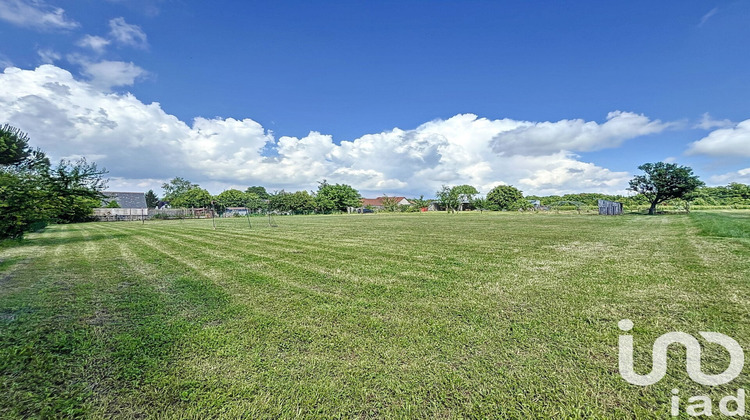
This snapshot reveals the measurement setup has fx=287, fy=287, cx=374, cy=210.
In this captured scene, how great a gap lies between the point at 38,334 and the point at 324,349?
10.6ft

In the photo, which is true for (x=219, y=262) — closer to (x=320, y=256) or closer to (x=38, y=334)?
(x=320, y=256)

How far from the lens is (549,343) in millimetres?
2869

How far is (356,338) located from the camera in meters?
3.01

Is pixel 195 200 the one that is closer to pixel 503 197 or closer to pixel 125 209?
pixel 125 209

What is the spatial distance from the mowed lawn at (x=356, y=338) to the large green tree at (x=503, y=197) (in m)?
71.3

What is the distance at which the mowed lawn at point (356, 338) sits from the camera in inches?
81.0

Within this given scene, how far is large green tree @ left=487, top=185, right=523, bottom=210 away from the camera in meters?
72.8

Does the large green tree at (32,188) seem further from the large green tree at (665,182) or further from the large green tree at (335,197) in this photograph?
the large green tree at (335,197)

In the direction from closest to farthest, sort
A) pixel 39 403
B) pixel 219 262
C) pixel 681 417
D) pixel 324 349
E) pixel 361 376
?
pixel 681 417 < pixel 39 403 < pixel 361 376 < pixel 324 349 < pixel 219 262

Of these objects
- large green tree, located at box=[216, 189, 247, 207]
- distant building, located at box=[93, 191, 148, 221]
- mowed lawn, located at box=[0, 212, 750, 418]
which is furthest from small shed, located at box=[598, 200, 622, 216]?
large green tree, located at box=[216, 189, 247, 207]

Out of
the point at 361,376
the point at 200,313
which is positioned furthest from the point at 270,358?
the point at 200,313

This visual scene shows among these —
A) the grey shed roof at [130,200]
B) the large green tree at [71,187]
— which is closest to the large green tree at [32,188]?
the large green tree at [71,187]

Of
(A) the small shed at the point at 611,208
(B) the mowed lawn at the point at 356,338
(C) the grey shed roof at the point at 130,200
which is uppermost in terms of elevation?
(C) the grey shed roof at the point at 130,200

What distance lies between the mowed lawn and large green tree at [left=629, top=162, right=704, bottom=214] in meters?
42.3
